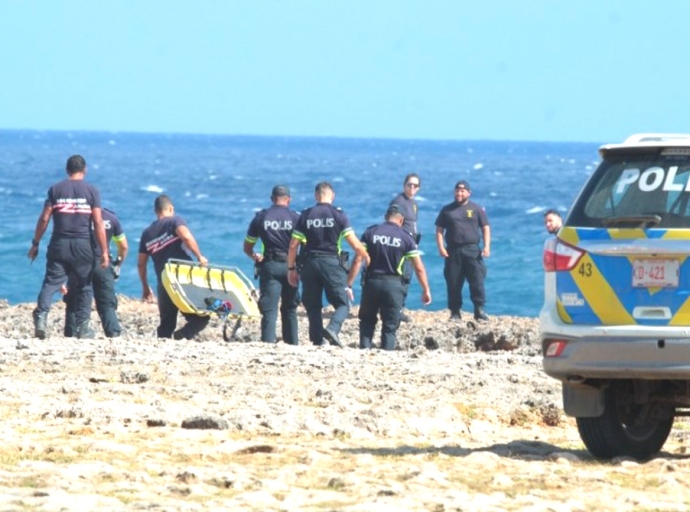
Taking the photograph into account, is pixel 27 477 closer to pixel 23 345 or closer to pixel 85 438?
pixel 85 438

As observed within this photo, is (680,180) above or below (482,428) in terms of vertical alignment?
above

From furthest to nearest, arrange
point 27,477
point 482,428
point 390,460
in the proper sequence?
point 482,428 → point 390,460 → point 27,477

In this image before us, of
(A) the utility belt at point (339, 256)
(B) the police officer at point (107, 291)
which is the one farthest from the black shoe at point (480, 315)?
(B) the police officer at point (107, 291)

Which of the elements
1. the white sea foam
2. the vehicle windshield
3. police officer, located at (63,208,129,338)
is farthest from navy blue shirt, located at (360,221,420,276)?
the white sea foam

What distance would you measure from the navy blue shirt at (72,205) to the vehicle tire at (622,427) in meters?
7.14

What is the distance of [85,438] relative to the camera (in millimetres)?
9570

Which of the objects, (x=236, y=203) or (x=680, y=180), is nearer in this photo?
(x=680, y=180)

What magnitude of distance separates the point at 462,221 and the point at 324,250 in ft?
15.8

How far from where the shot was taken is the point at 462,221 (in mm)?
20078

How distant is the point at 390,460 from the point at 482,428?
1763 mm

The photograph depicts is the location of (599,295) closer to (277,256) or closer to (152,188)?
(277,256)

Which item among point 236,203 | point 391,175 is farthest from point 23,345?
point 391,175

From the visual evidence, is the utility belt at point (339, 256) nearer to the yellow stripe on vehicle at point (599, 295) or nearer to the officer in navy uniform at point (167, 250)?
the officer in navy uniform at point (167, 250)

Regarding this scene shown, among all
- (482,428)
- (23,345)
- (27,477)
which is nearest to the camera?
(27,477)
